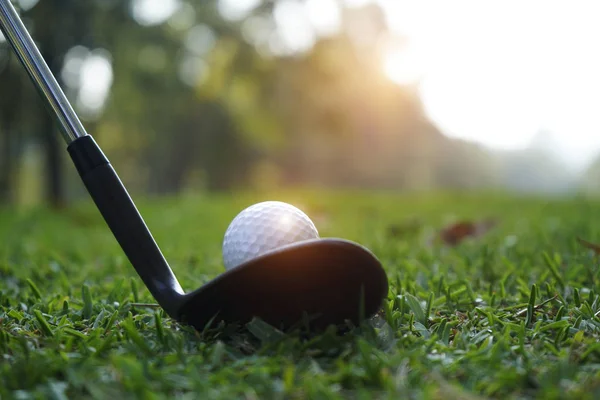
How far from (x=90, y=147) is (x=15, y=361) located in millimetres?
573

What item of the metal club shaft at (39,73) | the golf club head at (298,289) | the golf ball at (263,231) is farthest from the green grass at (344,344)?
the metal club shaft at (39,73)

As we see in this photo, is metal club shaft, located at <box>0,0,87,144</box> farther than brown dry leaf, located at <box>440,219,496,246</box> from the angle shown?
No

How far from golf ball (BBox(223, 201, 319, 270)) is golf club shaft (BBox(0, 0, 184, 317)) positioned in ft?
0.79

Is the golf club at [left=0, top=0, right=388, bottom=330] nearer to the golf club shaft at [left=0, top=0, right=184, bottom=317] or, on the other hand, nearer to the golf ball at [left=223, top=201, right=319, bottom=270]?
the golf club shaft at [left=0, top=0, right=184, bottom=317]

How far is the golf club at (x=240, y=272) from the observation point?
1.26 m

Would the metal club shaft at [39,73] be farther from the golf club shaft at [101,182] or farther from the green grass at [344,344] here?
the green grass at [344,344]

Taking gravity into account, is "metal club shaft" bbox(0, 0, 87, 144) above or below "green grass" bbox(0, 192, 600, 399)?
above

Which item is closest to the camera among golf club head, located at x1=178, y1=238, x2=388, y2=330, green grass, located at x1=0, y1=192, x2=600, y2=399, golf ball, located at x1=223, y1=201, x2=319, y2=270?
green grass, located at x1=0, y1=192, x2=600, y2=399

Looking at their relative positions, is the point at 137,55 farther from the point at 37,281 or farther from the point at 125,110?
the point at 37,281

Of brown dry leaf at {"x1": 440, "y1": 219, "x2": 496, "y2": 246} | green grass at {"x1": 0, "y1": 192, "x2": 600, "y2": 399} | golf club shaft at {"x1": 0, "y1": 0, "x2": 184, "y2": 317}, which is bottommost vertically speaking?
brown dry leaf at {"x1": 440, "y1": 219, "x2": 496, "y2": 246}

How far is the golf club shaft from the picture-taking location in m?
1.46

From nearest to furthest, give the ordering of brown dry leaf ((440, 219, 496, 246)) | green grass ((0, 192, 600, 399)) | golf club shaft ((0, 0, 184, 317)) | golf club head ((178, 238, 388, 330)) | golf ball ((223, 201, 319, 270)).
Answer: green grass ((0, 192, 600, 399)) < golf club head ((178, 238, 388, 330)) < golf club shaft ((0, 0, 184, 317)) < golf ball ((223, 201, 319, 270)) < brown dry leaf ((440, 219, 496, 246))

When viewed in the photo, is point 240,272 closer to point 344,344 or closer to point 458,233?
point 344,344

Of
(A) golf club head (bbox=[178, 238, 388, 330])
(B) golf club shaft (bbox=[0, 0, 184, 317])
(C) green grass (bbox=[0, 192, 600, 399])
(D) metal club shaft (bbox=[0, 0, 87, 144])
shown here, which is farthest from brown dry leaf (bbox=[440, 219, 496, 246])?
(D) metal club shaft (bbox=[0, 0, 87, 144])
